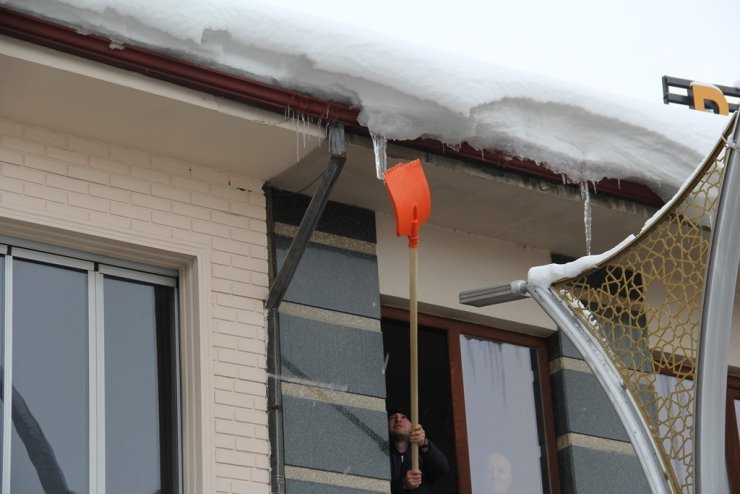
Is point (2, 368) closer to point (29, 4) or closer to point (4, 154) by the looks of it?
point (4, 154)

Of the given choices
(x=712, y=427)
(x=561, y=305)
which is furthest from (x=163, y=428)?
(x=712, y=427)

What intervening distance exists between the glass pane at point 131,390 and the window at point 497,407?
5.48 ft

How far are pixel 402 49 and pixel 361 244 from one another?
1318 mm

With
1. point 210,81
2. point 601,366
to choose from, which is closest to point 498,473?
point 601,366

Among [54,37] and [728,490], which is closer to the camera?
[54,37]

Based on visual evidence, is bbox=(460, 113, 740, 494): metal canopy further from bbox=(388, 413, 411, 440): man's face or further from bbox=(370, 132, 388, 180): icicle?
bbox=(388, 413, 411, 440): man's face

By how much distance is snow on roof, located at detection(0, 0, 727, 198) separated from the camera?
864 cm

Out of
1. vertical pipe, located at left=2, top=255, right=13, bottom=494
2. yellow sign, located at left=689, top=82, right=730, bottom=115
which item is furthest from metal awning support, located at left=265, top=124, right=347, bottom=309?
yellow sign, located at left=689, top=82, right=730, bottom=115

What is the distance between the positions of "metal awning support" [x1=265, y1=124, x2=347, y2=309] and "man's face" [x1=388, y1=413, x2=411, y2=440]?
1085 millimetres

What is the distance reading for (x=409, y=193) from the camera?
9.04 m

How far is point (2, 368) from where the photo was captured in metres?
8.58

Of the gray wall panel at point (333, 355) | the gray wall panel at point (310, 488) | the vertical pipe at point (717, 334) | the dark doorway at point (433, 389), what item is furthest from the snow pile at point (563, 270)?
the dark doorway at point (433, 389)

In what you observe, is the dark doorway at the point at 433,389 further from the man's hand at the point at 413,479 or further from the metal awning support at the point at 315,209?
the metal awning support at the point at 315,209

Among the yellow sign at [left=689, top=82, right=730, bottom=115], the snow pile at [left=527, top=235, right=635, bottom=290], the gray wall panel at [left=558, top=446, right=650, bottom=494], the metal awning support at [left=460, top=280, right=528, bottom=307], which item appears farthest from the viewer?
the yellow sign at [left=689, top=82, right=730, bottom=115]
